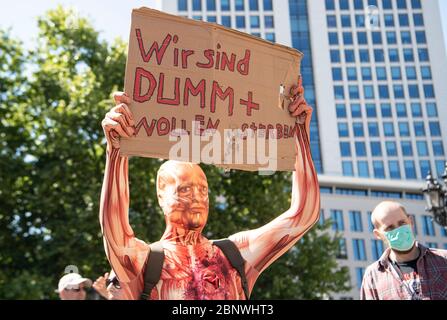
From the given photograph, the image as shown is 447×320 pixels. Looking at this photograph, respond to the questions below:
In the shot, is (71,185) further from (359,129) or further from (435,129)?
(435,129)

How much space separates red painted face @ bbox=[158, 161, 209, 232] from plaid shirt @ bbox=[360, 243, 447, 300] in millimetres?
1352

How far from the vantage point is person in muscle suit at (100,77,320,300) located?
2836mm

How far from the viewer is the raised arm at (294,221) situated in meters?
3.14

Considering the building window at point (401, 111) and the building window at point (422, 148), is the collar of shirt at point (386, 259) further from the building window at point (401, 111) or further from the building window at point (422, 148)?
the building window at point (401, 111)

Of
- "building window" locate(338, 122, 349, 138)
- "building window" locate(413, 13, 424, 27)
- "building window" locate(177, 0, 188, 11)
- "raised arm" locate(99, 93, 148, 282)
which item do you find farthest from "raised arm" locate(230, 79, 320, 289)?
"building window" locate(413, 13, 424, 27)

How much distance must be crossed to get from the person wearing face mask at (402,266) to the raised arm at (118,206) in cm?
162

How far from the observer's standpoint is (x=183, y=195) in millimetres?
3047

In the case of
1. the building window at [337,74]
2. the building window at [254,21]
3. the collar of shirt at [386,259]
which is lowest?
the collar of shirt at [386,259]

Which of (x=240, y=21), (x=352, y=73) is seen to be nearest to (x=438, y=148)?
(x=352, y=73)

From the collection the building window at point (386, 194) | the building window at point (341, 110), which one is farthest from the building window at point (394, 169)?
the building window at point (341, 110)

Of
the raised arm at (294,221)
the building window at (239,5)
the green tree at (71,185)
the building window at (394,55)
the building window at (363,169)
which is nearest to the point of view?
the raised arm at (294,221)

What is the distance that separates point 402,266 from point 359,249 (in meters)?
53.2

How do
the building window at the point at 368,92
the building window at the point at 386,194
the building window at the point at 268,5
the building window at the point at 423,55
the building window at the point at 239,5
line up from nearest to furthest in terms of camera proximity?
the building window at the point at 386,194 < the building window at the point at 423,55 < the building window at the point at 368,92 < the building window at the point at 239,5 < the building window at the point at 268,5

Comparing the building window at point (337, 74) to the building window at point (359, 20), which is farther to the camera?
the building window at point (359, 20)
